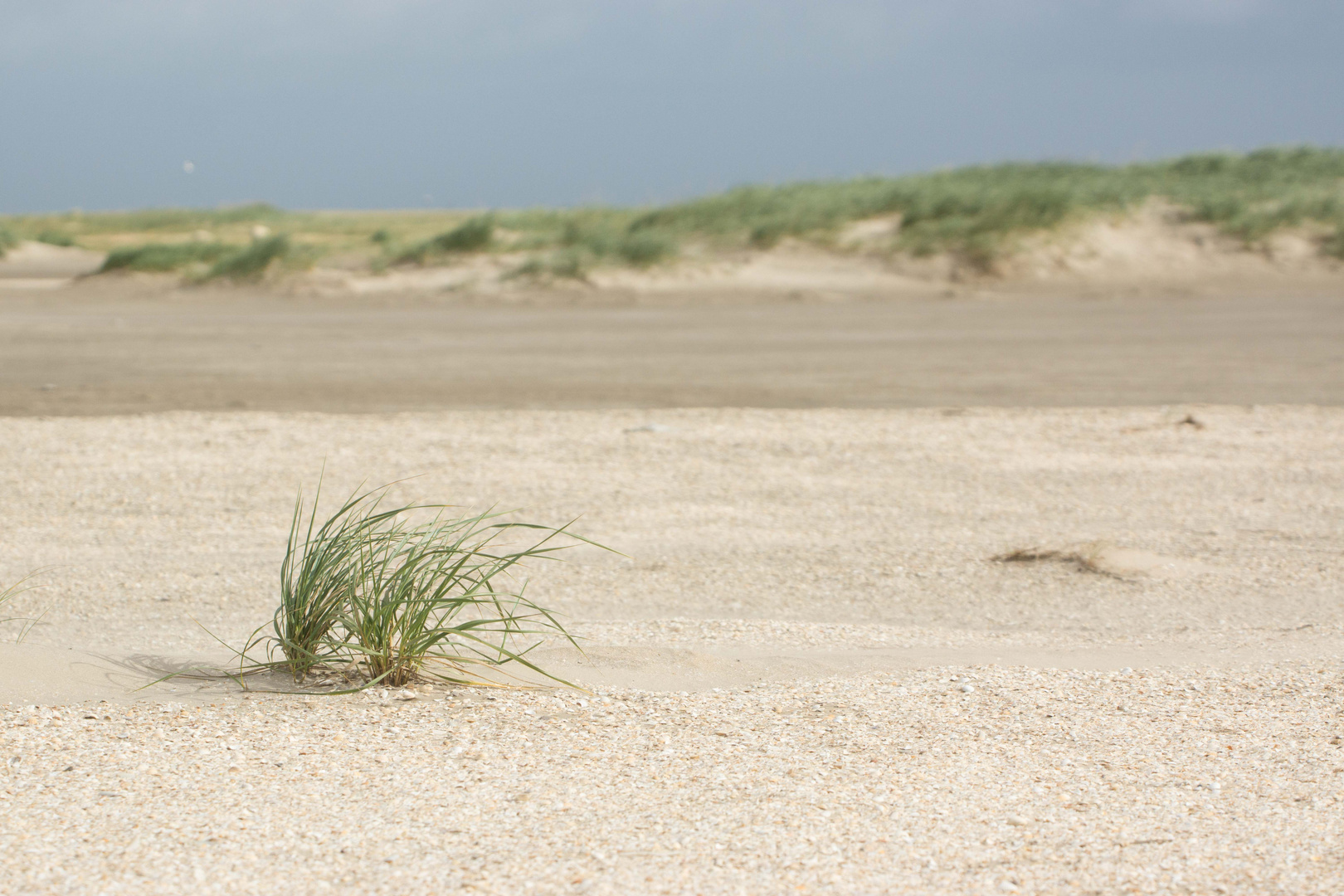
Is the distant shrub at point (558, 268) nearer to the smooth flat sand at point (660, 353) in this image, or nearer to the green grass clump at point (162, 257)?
the smooth flat sand at point (660, 353)

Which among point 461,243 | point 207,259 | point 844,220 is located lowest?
point 207,259

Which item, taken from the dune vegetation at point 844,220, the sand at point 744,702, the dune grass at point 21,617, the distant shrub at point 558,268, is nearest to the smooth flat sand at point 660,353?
the distant shrub at point 558,268

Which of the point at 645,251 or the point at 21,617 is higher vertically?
the point at 645,251

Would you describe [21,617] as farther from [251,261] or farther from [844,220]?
[844,220]

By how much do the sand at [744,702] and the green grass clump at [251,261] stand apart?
50.4ft

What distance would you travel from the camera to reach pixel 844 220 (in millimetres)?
25094

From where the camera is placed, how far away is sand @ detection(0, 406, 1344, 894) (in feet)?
9.06

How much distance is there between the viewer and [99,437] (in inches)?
359

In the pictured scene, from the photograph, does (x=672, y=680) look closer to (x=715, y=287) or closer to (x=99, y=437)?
(x=99, y=437)

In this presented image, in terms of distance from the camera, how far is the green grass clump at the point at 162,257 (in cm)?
2342

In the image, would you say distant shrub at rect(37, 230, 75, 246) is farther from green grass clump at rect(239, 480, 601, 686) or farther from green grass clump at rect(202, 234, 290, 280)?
green grass clump at rect(239, 480, 601, 686)

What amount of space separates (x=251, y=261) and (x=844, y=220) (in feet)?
35.9

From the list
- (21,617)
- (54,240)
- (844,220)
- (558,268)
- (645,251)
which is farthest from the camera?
(54,240)

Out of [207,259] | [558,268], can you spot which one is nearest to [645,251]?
[558,268]
